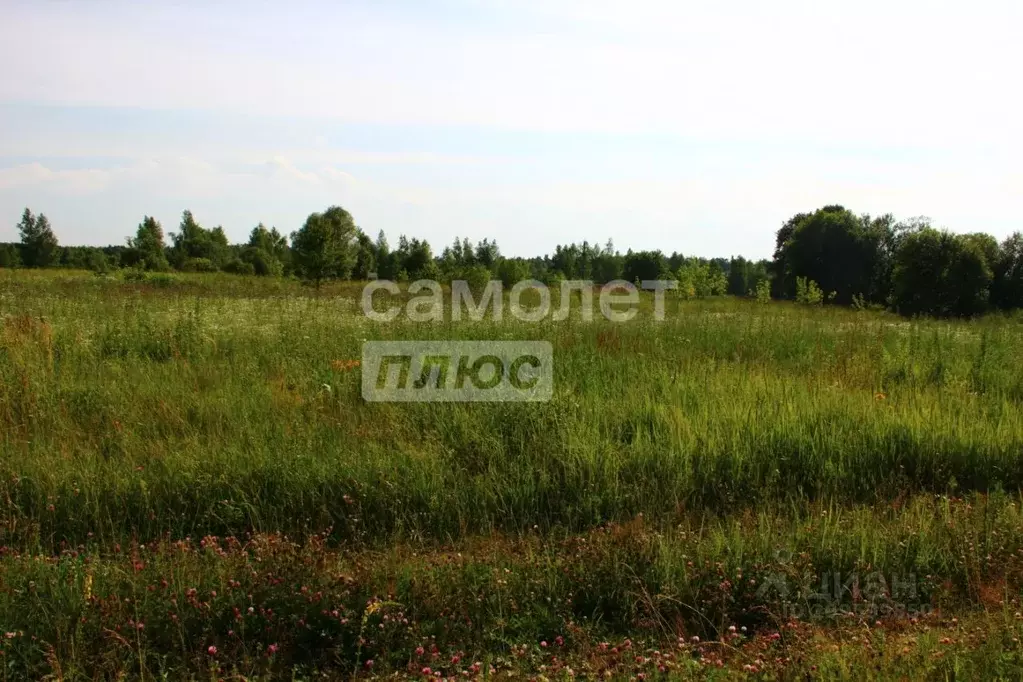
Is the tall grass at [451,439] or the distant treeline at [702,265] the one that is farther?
the distant treeline at [702,265]

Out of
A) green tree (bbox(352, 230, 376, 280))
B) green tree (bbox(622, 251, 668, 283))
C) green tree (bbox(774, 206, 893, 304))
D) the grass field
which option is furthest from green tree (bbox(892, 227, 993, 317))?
green tree (bbox(622, 251, 668, 283))

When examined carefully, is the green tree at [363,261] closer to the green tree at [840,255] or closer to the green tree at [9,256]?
the green tree at [9,256]

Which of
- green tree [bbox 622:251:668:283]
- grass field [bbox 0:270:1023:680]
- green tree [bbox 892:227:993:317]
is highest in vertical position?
green tree [bbox 622:251:668:283]

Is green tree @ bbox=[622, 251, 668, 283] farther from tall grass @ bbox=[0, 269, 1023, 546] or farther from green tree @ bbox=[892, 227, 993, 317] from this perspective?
tall grass @ bbox=[0, 269, 1023, 546]

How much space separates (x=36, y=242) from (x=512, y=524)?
7847 centimetres

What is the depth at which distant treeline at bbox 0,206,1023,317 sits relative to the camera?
107ft

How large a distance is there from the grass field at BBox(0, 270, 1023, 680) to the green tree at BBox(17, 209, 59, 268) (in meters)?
70.9

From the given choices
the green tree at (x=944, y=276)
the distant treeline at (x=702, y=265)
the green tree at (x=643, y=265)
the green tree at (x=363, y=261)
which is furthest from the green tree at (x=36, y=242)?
the green tree at (x=944, y=276)

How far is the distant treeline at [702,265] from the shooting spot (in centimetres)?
3275

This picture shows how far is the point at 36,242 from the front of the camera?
6644 cm

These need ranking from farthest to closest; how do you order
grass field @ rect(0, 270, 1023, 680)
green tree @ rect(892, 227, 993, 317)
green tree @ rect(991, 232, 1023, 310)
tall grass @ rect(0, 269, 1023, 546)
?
1. green tree @ rect(991, 232, 1023, 310)
2. green tree @ rect(892, 227, 993, 317)
3. tall grass @ rect(0, 269, 1023, 546)
4. grass field @ rect(0, 270, 1023, 680)

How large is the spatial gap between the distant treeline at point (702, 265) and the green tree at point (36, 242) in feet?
0.33

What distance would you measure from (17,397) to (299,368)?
2803 mm

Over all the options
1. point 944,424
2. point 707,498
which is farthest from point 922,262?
point 707,498
